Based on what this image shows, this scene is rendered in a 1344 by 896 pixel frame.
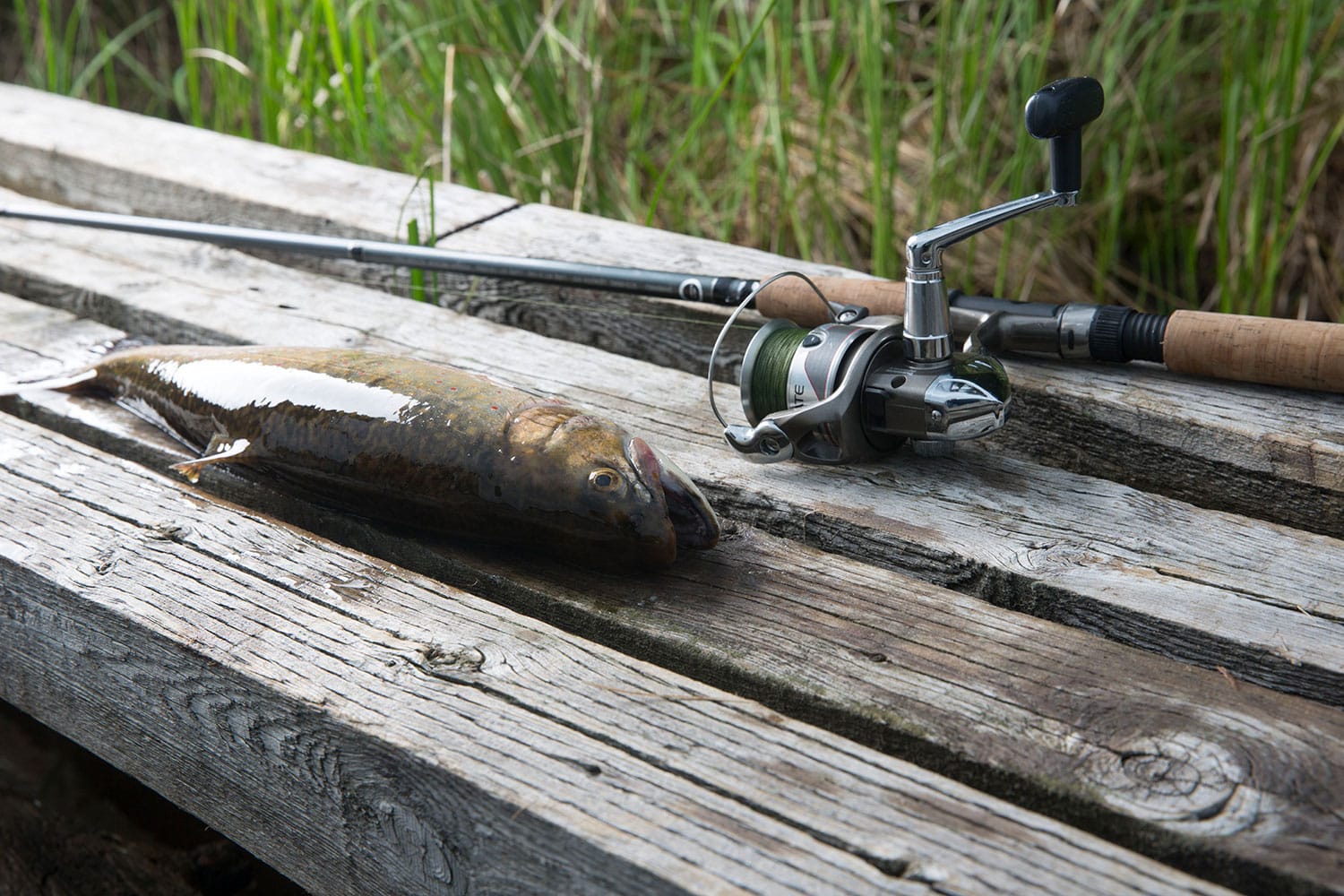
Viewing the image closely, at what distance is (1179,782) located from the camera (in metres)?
1.23

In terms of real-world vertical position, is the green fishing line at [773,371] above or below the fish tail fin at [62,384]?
above

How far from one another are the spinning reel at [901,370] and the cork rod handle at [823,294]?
28cm

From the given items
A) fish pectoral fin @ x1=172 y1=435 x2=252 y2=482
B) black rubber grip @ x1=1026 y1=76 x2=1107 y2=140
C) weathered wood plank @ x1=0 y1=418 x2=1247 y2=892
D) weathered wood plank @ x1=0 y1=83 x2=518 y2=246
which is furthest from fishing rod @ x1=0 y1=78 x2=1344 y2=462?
weathered wood plank @ x1=0 y1=83 x2=518 y2=246

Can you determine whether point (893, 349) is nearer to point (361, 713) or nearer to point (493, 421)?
point (493, 421)

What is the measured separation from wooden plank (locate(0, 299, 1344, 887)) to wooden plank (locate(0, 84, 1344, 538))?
1.64 feet

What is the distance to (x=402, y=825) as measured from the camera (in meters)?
1.32

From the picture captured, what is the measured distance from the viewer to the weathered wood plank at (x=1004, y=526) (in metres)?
1.49

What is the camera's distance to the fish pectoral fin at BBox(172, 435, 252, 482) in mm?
1864

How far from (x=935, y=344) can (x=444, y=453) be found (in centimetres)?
70

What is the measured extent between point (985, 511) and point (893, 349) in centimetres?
28

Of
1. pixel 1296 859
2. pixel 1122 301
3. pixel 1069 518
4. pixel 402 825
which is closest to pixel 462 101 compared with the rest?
pixel 1122 301

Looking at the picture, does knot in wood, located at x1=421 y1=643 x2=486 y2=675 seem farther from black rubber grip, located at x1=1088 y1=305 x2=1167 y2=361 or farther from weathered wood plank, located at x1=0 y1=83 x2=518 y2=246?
weathered wood plank, located at x1=0 y1=83 x2=518 y2=246

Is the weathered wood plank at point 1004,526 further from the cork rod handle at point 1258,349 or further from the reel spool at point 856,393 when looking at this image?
the cork rod handle at point 1258,349

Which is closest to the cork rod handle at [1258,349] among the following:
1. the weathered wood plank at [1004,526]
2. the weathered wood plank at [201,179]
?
the weathered wood plank at [1004,526]
